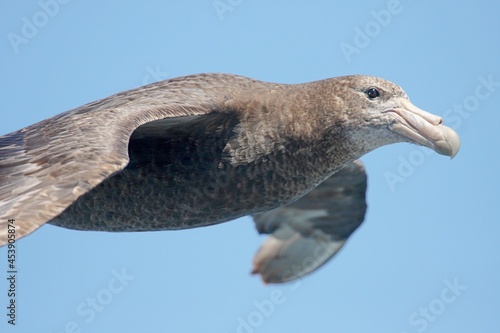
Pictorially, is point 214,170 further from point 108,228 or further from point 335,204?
point 335,204

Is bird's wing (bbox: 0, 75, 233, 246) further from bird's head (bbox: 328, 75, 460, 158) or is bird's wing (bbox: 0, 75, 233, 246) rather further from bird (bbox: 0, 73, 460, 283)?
bird's head (bbox: 328, 75, 460, 158)

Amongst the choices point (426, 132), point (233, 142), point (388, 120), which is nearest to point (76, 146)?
point (233, 142)

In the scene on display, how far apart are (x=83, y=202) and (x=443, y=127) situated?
3848 millimetres

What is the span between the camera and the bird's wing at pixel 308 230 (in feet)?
55.1

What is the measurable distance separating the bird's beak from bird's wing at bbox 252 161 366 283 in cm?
355

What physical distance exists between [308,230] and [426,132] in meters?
4.16

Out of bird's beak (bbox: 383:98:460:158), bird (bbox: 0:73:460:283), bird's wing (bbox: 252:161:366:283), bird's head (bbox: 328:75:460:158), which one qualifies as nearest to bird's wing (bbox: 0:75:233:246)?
bird (bbox: 0:73:460:283)

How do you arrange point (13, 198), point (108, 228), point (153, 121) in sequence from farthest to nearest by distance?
point (108, 228) → point (153, 121) → point (13, 198)

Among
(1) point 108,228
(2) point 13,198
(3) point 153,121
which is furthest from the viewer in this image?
(1) point 108,228

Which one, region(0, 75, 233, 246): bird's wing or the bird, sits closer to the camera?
region(0, 75, 233, 246): bird's wing

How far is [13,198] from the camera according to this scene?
10.9m

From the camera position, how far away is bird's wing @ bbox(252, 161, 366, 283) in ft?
55.1

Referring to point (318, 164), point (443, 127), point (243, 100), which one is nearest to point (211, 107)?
point (243, 100)

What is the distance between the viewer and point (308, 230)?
55.6 ft
